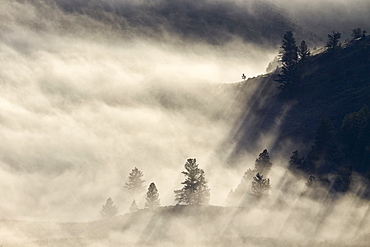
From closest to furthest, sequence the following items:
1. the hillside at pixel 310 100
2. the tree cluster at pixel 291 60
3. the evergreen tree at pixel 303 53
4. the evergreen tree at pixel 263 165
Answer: the evergreen tree at pixel 263 165 → the hillside at pixel 310 100 → the tree cluster at pixel 291 60 → the evergreen tree at pixel 303 53

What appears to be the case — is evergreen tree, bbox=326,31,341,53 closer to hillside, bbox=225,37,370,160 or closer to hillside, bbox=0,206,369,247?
hillside, bbox=225,37,370,160

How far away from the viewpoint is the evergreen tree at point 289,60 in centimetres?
16038

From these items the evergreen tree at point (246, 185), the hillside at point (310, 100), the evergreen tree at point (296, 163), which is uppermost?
the hillside at point (310, 100)

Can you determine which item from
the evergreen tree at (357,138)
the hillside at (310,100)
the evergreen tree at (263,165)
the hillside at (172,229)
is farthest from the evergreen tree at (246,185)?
the hillside at (310,100)

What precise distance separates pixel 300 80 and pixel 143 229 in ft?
285

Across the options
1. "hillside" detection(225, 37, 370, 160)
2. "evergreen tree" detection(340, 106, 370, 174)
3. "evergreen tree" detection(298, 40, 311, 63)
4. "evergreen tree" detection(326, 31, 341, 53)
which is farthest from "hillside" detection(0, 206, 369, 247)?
"evergreen tree" detection(326, 31, 341, 53)

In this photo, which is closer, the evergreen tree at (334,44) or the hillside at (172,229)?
the hillside at (172,229)

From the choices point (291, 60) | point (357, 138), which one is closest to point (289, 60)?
point (291, 60)

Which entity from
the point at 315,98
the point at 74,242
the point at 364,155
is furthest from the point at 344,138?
the point at 74,242

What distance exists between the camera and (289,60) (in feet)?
526

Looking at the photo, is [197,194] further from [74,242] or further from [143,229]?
[74,242]

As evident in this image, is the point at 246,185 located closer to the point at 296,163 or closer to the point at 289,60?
the point at 296,163

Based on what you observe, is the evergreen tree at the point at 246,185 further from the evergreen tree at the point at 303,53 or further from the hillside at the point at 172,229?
the evergreen tree at the point at 303,53

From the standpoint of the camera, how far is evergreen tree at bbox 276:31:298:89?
526ft
